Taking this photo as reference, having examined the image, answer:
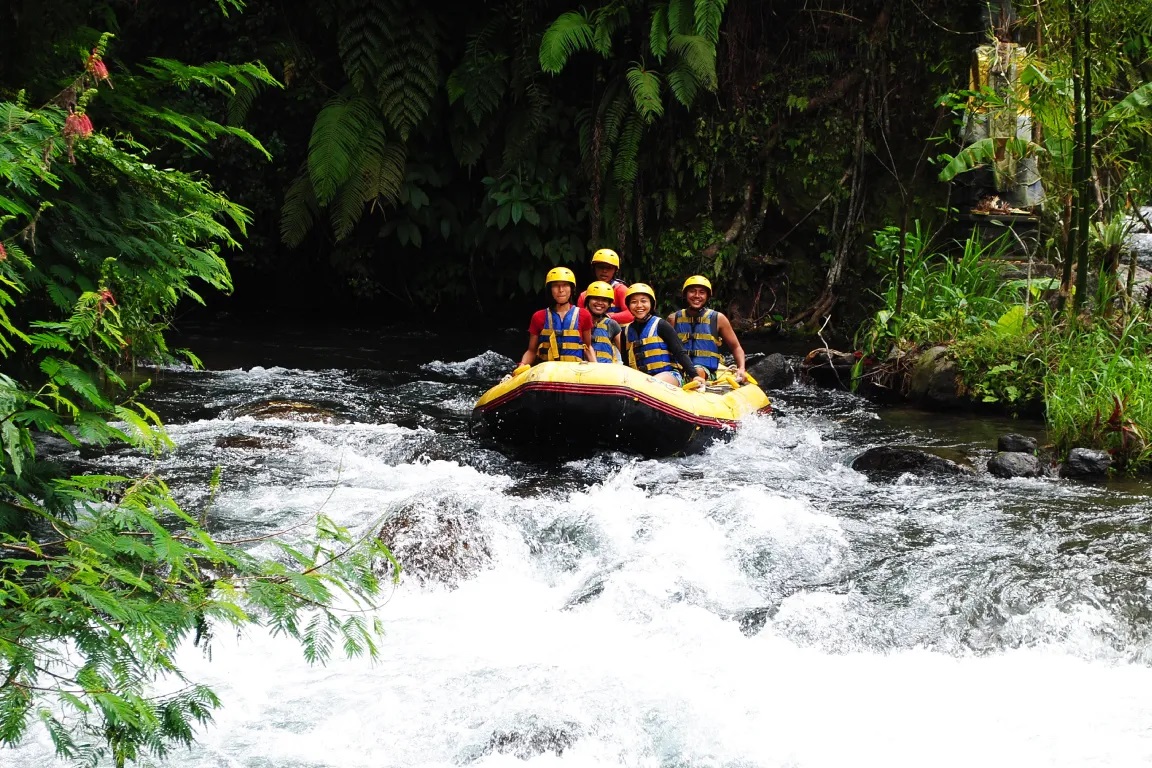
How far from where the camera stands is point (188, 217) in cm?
422

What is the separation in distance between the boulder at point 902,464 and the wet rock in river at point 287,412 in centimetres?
374

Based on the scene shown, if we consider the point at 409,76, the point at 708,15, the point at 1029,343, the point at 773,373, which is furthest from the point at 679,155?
the point at 1029,343

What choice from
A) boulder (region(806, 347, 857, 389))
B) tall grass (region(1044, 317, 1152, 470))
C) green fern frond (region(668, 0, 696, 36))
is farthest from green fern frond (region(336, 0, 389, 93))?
tall grass (region(1044, 317, 1152, 470))

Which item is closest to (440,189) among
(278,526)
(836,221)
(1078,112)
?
(836,221)

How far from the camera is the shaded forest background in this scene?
40.5 feet

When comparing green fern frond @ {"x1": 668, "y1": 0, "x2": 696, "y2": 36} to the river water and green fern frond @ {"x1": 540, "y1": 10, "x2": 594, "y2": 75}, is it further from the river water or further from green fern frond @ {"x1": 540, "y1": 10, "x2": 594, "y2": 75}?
the river water

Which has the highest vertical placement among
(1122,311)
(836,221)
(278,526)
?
(836,221)

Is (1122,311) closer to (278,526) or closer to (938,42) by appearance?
(938,42)

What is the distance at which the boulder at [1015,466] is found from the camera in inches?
291

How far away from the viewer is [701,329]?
31.1 feet

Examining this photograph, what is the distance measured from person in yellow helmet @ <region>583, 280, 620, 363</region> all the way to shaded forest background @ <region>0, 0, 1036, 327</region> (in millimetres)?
3764

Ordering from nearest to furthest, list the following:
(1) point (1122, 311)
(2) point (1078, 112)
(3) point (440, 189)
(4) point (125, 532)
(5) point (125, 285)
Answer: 1. (4) point (125, 532)
2. (5) point (125, 285)
3. (2) point (1078, 112)
4. (1) point (1122, 311)
5. (3) point (440, 189)

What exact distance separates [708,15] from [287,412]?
5864 millimetres

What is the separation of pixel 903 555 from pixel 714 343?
3773mm
